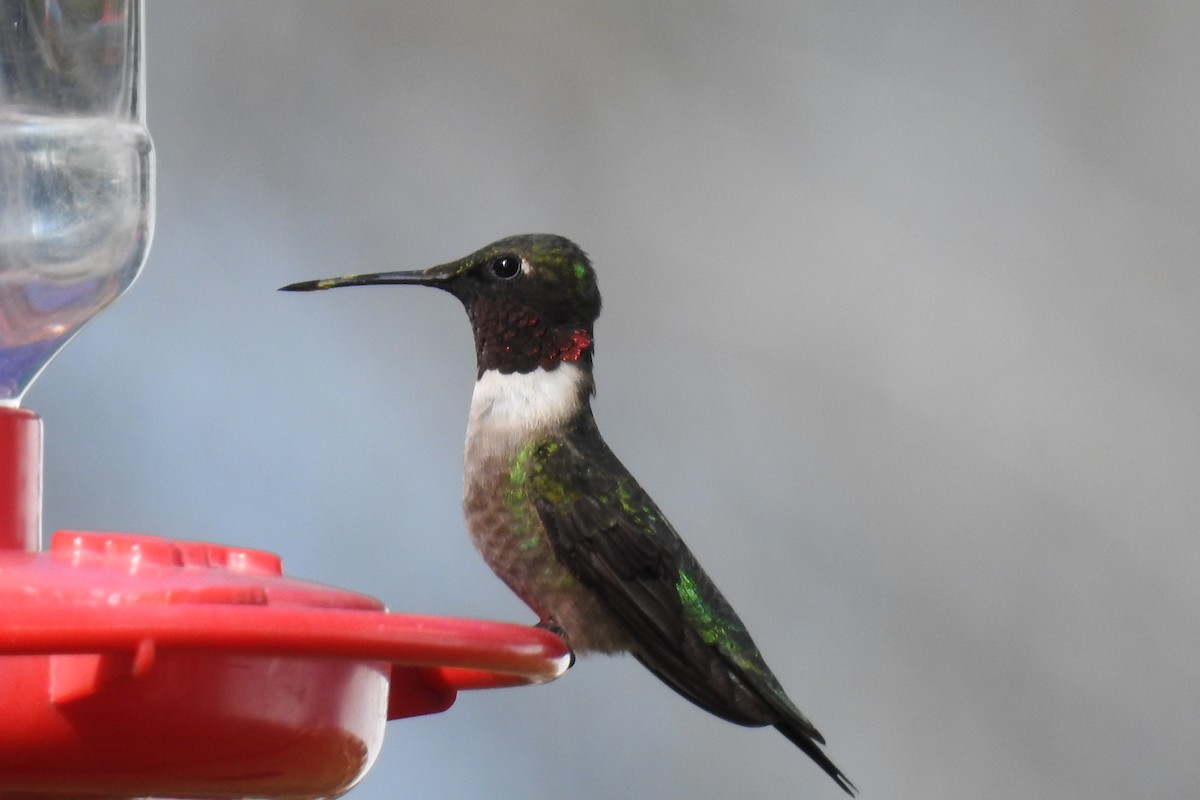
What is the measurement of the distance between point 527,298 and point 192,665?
137 cm

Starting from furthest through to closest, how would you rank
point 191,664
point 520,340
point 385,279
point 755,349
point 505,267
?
point 755,349, point 520,340, point 505,267, point 385,279, point 191,664

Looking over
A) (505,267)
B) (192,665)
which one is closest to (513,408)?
(505,267)

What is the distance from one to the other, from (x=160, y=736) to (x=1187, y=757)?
13.4 feet

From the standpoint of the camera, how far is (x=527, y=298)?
9.07 feet

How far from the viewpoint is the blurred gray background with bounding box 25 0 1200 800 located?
4.66m

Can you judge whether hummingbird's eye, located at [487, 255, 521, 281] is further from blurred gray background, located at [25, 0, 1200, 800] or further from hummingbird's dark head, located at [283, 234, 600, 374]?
blurred gray background, located at [25, 0, 1200, 800]

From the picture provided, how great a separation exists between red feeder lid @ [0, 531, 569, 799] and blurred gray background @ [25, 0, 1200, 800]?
2781 mm

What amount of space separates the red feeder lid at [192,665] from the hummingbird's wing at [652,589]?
998 mm

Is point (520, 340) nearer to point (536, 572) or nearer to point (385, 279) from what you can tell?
point (536, 572)

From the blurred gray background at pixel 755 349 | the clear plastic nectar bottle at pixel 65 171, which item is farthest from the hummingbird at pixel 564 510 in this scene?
the blurred gray background at pixel 755 349

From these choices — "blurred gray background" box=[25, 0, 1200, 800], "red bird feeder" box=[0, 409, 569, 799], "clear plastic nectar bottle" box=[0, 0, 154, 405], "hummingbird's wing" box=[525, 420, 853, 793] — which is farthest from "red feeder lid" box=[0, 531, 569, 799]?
"blurred gray background" box=[25, 0, 1200, 800]

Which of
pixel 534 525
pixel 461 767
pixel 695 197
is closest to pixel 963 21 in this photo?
pixel 695 197

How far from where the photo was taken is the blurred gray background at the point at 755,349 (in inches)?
184

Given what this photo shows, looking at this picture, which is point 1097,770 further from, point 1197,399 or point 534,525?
point 534,525
